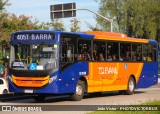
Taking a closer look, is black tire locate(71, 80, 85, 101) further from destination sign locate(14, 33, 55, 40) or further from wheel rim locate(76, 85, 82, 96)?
destination sign locate(14, 33, 55, 40)

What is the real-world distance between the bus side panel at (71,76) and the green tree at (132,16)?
3978 cm

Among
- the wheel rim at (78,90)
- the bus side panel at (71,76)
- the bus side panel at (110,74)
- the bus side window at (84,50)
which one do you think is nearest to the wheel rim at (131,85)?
the bus side panel at (110,74)

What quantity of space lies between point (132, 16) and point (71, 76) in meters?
42.4

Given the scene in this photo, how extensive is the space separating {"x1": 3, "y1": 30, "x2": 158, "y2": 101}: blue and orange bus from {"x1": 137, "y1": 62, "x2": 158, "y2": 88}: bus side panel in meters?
2.33

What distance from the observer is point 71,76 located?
19.9 m

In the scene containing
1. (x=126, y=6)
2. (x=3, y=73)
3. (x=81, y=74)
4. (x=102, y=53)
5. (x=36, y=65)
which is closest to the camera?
(x=36, y=65)

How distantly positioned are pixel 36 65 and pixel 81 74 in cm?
239

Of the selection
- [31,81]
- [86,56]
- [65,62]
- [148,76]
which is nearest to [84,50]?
[86,56]

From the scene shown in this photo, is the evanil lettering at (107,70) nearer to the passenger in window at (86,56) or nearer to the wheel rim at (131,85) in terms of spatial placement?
the passenger in window at (86,56)

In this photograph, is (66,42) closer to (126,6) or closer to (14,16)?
(14,16)

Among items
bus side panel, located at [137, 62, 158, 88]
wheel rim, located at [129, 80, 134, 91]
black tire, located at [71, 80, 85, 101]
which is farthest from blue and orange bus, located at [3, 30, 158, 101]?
bus side panel, located at [137, 62, 158, 88]

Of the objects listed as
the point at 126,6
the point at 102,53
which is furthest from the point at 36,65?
the point at 126,6

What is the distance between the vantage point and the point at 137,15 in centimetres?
6038

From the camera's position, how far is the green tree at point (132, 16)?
60281 mm
